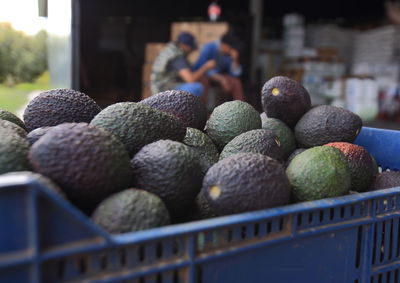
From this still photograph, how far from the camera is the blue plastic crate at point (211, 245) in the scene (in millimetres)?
580

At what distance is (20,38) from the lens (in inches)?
400

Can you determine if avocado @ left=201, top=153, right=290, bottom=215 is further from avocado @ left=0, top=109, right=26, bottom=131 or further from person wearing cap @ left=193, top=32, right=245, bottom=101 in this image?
person wearing cap @ left=193, top=32, right=245, bottom=101

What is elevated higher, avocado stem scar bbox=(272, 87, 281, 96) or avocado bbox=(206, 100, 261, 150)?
avocado stem scar bbox=(272, 87, 281, 96)

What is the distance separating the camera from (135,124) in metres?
1.13

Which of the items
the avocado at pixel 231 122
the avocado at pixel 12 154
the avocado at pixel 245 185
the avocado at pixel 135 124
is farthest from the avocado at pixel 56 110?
the avocado at pixel 245 185

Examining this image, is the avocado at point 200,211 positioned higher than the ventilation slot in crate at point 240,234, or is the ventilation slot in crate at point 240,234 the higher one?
the ventilation slot in crate at point 240,234

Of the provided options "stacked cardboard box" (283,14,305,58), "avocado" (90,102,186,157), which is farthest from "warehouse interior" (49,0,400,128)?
"avocado" (90,102,186,157)

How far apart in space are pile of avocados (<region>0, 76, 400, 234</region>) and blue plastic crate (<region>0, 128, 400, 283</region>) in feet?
0.21

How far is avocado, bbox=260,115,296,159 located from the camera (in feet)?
4.76

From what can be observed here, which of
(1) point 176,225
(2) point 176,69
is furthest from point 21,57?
(1) point 176,225

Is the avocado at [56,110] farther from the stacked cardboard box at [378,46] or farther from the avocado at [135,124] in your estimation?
the stacked cardboard box at [378,46]

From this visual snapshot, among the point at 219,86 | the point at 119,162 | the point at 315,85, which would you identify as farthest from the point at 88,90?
the point at 119,162

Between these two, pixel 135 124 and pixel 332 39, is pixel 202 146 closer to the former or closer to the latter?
pixel 135 124

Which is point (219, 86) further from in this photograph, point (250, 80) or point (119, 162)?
point (119, 162)
